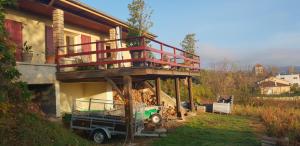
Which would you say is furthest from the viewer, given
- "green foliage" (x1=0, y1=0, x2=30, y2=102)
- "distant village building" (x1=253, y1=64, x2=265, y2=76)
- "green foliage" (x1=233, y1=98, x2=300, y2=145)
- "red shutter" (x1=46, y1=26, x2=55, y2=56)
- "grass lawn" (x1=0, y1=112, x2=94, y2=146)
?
"distant village building" (x1=253, y1=64, x2=265, y2=76)

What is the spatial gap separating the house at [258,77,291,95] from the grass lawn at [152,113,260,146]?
19.8 meters

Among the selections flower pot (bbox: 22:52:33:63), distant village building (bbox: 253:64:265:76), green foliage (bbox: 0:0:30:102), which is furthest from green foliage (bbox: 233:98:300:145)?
distant village building (bbox: 253:64:265:76)

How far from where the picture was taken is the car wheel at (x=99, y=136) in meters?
11.1

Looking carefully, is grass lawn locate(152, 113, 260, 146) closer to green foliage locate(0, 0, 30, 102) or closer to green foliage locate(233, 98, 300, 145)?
green foliage locate(233, 98, 300, 145)

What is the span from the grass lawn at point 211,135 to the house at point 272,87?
65.0ft

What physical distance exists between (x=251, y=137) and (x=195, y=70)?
24.1 feet

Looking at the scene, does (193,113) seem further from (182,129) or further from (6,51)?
(6,51)

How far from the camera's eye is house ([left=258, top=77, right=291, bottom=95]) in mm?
35503

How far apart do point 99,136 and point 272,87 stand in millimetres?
54174

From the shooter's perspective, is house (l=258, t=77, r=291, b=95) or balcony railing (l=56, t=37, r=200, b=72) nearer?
balcony railing (l=56, t=37, r=200, b=72)

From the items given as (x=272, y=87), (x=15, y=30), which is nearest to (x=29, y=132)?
(x=15, y=30)

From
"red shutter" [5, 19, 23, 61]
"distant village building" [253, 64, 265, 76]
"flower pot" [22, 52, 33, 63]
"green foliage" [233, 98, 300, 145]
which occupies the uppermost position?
"red shutter" [5, 19, 23, 61]

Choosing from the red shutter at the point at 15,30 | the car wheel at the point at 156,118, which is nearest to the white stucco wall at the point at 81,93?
the red shutter at the point at 15,30

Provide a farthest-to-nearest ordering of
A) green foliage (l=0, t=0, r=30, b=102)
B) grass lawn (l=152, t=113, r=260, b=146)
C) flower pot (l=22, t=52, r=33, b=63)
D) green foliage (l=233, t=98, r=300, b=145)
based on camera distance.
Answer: flower pot (l=22, t=52, r=33, b=63) → green foliage (l=233, t=98, r=300, b=145) → grass lawn (l=152, t=113, r=260, b=146) → green foliage (l=0, t=0, r=30, b=102)
